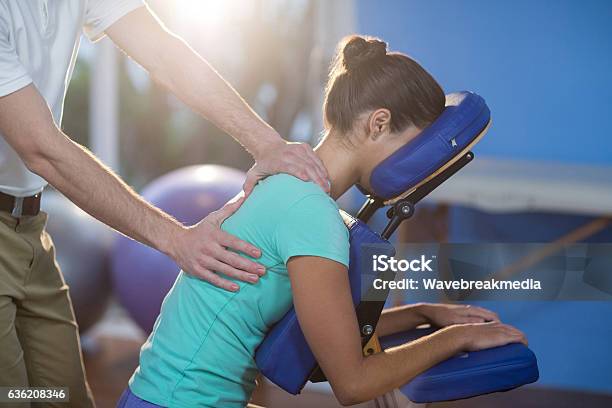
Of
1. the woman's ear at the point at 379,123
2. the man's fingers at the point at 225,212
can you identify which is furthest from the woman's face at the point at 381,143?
the man's fingers at the point at 225,212

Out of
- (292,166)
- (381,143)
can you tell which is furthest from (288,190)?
(381,143)

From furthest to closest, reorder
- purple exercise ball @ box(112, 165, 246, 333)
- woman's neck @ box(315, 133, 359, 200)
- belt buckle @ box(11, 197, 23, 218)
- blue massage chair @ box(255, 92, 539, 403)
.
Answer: purple exercise ball @ box(112, 165, 246, 333) < belt buckle @ box(11, 197, 23, 218) < woman's neck @ box(315, 133, 359, 200) < blue massage chair @ box(255, 92, 539, 403)

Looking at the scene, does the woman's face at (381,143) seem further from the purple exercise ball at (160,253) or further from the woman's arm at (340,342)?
the purple exercise ball at (160,253)

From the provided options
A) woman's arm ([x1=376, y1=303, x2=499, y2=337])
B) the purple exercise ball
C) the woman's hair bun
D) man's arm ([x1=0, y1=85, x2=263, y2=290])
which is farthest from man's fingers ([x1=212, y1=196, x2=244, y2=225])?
the purple exercise ball

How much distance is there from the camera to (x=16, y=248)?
148 centimetres

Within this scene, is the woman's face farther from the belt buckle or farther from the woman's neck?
the belt buckle

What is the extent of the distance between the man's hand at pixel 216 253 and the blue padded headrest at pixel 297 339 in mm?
104

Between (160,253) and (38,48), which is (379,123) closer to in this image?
(38,48)

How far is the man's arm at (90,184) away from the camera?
132cm

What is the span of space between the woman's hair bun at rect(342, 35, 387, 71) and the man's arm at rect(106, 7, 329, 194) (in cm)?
20

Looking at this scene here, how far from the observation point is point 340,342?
119 cm

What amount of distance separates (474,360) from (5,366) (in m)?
0.81

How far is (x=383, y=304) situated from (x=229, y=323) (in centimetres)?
25

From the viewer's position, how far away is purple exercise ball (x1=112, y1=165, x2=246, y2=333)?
295 cm
